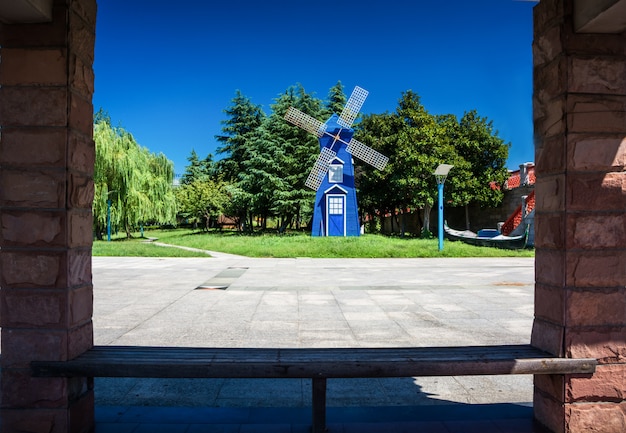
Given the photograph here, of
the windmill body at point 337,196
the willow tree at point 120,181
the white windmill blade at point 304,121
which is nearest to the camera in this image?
the willow tree at point 120,181

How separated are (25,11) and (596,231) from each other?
394 cm

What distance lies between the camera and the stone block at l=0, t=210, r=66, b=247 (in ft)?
8.53

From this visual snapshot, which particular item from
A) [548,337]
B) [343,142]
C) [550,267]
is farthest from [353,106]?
[548,337]

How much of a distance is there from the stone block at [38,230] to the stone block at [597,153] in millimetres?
3398

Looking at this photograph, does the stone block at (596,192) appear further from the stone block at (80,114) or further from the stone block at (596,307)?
the stone block at (80,114)

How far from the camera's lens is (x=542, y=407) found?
2.91 meters

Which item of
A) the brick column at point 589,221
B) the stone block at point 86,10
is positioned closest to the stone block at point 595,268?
the brick column at point 589,221

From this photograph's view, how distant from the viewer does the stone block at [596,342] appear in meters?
2.73

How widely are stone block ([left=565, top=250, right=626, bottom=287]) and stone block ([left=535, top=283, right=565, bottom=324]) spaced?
12 centimetres

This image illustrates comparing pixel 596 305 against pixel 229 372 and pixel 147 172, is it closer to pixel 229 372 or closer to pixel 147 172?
pixel 229 372

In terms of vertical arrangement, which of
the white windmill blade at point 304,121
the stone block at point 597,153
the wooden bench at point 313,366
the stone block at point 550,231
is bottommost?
the wooden bench at point 313,366

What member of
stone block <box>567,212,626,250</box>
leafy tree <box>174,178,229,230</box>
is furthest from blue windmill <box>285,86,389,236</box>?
stone block <box>567,212,626,250</box>

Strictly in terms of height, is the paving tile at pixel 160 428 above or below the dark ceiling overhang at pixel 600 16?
below

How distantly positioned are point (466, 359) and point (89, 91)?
10.7 feet
